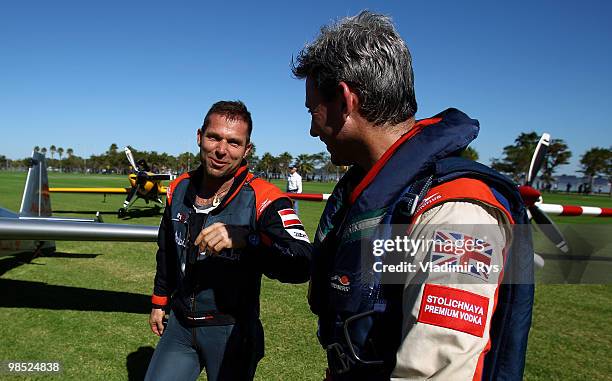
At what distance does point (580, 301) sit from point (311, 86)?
758 cm

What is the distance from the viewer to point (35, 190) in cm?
934

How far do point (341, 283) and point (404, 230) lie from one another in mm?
242

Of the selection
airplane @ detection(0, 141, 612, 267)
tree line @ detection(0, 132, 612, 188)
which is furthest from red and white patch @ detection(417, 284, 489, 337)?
tree line @ detection(0, 132, 612, 188)

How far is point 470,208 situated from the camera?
2.72 ft

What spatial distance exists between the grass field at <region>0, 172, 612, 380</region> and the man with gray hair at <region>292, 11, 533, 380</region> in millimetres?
3216

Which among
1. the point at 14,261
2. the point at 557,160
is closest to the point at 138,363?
the point at 14,261

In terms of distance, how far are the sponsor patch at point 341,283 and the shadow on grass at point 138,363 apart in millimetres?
3462

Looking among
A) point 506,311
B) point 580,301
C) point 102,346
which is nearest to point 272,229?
point 506,311

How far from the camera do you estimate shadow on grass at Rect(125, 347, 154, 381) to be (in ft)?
12.4

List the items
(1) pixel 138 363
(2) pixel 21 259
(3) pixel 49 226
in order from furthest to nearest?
(2) pixel 21 259 → (3) pixel 49 226 → (1) pixel 138 363

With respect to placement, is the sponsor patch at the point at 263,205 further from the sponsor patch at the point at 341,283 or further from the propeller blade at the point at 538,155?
the propeller blade at the point at 538,155

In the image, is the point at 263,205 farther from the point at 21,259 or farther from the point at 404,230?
the point at 21,259

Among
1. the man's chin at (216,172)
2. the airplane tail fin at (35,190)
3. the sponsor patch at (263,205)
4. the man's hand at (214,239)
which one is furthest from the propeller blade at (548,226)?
the airplane tail fin at (35,190)

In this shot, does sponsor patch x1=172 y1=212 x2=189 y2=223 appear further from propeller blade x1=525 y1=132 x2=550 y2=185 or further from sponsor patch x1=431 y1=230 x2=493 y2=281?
propeller blade x1=525 y1=132 x2=550 y2=185
